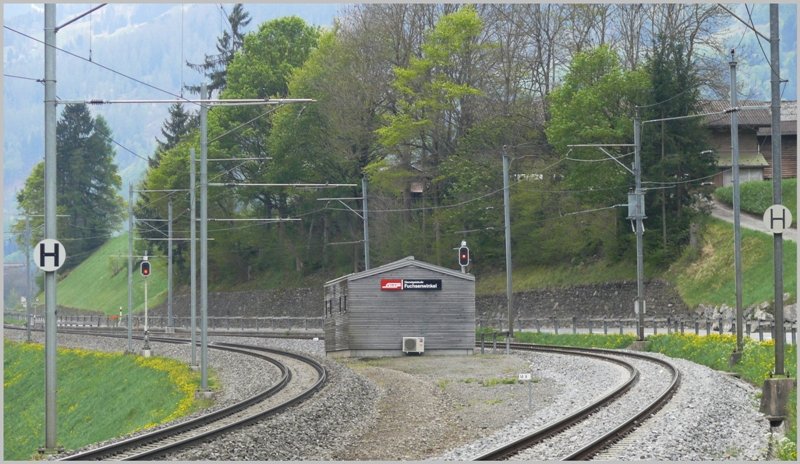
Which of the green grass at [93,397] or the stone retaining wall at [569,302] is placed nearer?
the green grass at [93,397]

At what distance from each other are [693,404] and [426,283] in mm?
23228

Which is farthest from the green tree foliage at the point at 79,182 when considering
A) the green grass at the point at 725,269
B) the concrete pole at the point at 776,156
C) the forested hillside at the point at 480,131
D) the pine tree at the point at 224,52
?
the concrete pole at the point at 776,156

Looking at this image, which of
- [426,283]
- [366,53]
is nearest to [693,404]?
[426,283]

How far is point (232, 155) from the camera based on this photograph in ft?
293

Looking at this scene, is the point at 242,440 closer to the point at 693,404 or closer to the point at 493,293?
the point at 693,404

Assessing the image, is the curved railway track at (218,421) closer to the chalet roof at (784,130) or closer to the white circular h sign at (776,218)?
the white circular h sign at (776,218)

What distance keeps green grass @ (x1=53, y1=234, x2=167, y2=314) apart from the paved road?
165ft

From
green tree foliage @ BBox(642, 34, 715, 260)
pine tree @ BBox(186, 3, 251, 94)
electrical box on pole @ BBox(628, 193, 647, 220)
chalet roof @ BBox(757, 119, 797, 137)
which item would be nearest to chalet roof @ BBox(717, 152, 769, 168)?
chalet roof @ BBox(757, 119, 797, 137)

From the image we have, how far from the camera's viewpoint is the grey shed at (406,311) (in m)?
46.1

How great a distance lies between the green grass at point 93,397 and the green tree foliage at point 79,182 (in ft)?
210

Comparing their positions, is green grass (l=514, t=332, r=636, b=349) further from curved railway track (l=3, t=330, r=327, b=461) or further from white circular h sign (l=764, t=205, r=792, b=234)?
white circular h sign (l=764, t=205, r=792, b=234)

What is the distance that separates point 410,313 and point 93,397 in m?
12.5

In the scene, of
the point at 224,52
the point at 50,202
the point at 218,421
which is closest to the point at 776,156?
the point at 218,421

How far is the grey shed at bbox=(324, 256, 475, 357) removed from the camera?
151 feet
